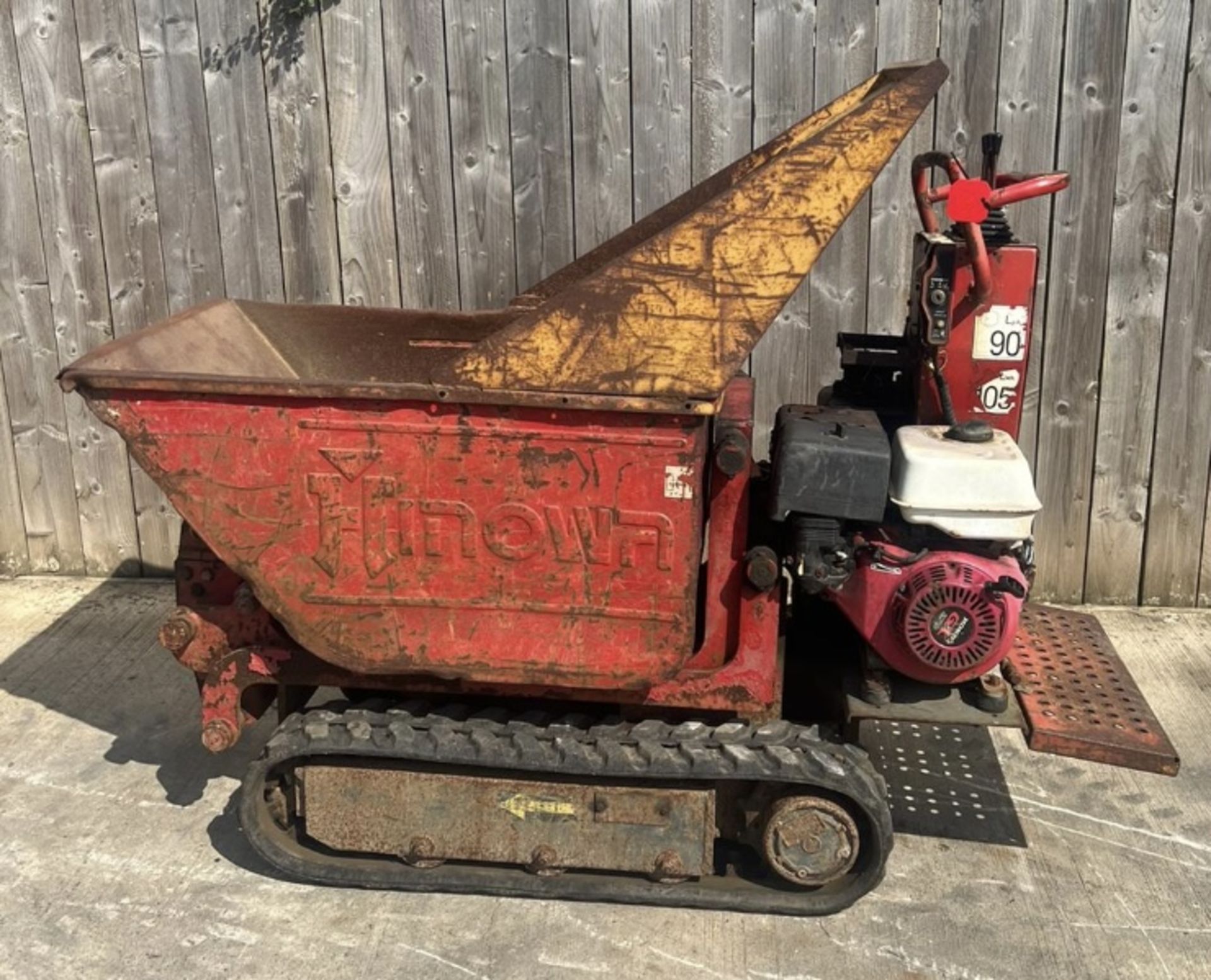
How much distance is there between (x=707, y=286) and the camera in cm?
297

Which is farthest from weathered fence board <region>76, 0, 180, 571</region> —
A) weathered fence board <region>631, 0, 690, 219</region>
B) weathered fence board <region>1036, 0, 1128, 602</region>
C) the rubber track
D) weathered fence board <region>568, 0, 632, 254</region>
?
weathered fence board <region>1036, 0, 1128, 602</region>

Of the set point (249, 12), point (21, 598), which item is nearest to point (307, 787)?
point (21, 598)

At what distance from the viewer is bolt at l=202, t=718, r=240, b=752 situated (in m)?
3.46

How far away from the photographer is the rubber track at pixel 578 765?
3.18 metres

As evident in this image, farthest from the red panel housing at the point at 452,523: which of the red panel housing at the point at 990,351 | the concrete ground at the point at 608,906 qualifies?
the red panel housing at the point at 990,351

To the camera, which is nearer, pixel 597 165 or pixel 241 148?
pixel 597 165

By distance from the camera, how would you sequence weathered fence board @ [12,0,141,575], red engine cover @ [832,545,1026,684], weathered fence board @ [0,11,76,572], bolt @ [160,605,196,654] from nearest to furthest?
red engine cover @ [832,545,1026,684] → bolt @ [160,605,196,654] → weathered fence board @ [12,0,141,575] → weathered fence board @ [0,11,76,572]

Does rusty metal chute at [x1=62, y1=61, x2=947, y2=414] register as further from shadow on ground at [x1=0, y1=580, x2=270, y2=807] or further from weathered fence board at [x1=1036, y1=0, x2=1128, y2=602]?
weathered fence board at [x1=1036, y1=0, x2=1128, y2=602]

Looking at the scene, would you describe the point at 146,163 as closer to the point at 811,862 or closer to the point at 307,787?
the point at 307,787

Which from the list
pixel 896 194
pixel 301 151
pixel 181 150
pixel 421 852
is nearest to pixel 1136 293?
pixel 896 194

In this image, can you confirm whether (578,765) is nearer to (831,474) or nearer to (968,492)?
(831,474)

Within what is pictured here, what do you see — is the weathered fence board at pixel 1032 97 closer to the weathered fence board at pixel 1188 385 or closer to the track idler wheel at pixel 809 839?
the weathered fence board at pixel 1188 385

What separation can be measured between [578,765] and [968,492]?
1.22m

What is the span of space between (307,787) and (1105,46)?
3869 mm
